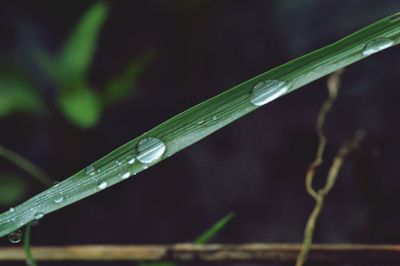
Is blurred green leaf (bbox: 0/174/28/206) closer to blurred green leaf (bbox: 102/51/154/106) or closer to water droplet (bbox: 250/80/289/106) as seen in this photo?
blurred green leaf (bbox: 102/51/154/106)

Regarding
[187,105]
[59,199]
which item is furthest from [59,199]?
[187,105]

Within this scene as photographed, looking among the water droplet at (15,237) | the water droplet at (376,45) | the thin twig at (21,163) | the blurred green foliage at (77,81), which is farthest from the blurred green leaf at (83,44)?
the water droplet at (376,45)

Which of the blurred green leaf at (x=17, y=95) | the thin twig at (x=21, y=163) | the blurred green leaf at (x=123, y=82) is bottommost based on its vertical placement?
the thin twig at (x=21, y=163)

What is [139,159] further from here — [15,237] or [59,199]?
[15,237]

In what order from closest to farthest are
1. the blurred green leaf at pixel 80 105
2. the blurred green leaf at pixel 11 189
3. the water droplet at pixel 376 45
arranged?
1. the water droplet at pixel 376 45
2. the blurred green leaf at pixel 80 105
3. the blurred green leaf at pixel 11 189

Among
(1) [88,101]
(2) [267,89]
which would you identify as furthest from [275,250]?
(1) [88,101]

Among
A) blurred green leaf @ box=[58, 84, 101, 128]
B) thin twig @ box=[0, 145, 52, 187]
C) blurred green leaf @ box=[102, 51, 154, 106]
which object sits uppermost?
blurred green leaf @ box=[102, 51, 154, 106]

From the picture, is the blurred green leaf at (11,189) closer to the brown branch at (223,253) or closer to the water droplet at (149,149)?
the brown branch at (223,253)

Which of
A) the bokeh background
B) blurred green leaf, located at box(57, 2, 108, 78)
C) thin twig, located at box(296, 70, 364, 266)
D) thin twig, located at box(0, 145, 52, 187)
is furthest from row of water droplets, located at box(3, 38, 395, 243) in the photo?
blurred green leaf, located at box(57, 2, 108, 78)
